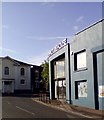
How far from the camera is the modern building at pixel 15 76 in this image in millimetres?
76688

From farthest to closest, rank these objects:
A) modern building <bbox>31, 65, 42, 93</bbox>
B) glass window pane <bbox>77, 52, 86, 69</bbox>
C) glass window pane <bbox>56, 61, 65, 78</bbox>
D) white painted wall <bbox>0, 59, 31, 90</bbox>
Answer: modern building <bbox>31, 65, 42, 93</bbox> < white painted wall <bbox>0, 59, 31, 90</bbox> < glass window pane <bbox>56, 61, 65, 78</bbox> < glass window pane <bbox>77, 52, 86, 69</bbox>

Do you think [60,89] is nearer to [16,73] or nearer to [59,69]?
[59,69]

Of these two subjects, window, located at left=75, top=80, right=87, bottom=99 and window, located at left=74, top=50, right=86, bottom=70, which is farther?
window, located at left=74, top=50, right=86, bottom=70

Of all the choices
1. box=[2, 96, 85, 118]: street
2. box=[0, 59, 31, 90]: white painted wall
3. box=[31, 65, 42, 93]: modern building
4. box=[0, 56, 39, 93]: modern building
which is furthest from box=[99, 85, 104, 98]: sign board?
box=[31, 65, 42, 93]: modern building

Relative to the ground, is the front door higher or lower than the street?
higher

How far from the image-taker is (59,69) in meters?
44.3

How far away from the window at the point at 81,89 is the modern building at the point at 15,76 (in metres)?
43.5

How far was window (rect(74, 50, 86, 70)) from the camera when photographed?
31.8 m

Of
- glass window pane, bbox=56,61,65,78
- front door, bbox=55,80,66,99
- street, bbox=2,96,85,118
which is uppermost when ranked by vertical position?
glass window pane, bbox=56,61,65,78

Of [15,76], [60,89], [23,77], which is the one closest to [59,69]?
[60,89]

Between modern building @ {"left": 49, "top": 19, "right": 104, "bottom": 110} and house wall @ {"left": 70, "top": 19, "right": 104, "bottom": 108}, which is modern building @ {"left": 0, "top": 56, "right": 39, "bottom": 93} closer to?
modern building @ {"left": 49, "top": 19, "right": 104, "bottom": 110}

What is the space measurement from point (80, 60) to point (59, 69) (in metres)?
11.8

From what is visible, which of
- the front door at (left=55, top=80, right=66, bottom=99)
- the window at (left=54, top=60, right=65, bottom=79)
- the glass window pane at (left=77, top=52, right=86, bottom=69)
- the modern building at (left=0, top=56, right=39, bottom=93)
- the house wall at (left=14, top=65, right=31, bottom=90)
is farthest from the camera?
the house wall at (left=14, top=65, right=31, bottom=90)

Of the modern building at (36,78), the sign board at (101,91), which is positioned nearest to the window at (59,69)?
the sign board at (101,91)
